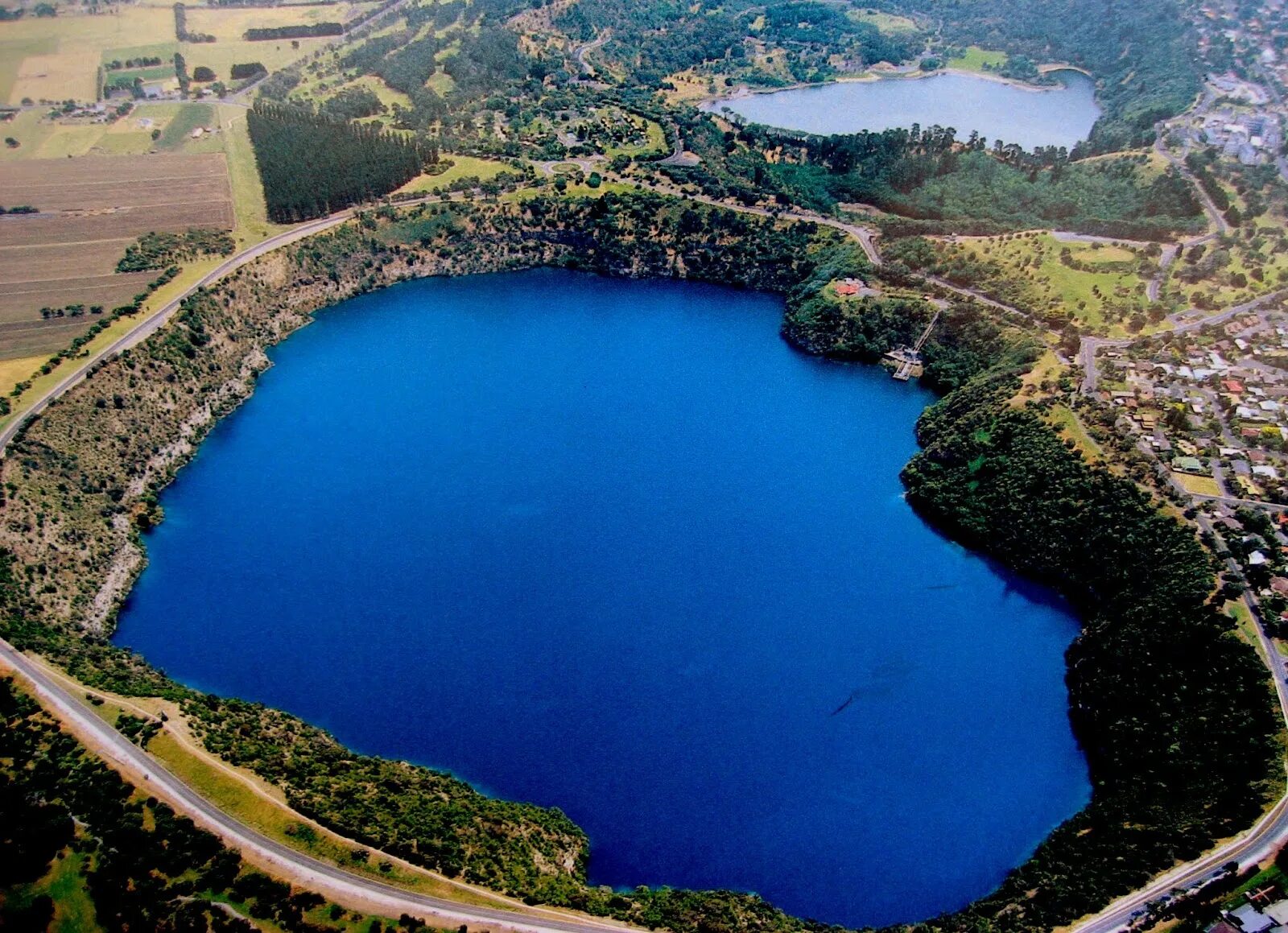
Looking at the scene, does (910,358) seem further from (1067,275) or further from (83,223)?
(83,223)

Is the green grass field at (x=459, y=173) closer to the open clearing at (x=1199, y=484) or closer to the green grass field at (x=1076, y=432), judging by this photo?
the green grass field at (x=1076, y=432)

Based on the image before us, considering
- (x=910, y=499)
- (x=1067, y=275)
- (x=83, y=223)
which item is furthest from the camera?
(x=83, y=223)

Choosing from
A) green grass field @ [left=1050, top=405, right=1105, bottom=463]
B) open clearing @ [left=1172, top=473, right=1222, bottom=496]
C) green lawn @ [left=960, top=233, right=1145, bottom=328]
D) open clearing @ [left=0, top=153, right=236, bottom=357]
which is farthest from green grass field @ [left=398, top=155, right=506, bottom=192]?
open clearing @ [left=1172, top=473, right=1222, bottom=496]

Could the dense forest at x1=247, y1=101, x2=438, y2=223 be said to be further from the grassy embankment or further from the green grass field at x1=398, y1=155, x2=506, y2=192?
the grassy embankment

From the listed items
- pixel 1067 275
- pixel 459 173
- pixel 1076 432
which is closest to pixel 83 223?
pixel 459 173

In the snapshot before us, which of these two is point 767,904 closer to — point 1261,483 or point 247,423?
point 1261,483

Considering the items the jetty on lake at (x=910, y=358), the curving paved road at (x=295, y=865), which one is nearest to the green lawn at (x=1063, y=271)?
the jetty on lake at (x=910, y=358)

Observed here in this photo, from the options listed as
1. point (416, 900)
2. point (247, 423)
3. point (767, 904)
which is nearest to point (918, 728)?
point (767, 904)
